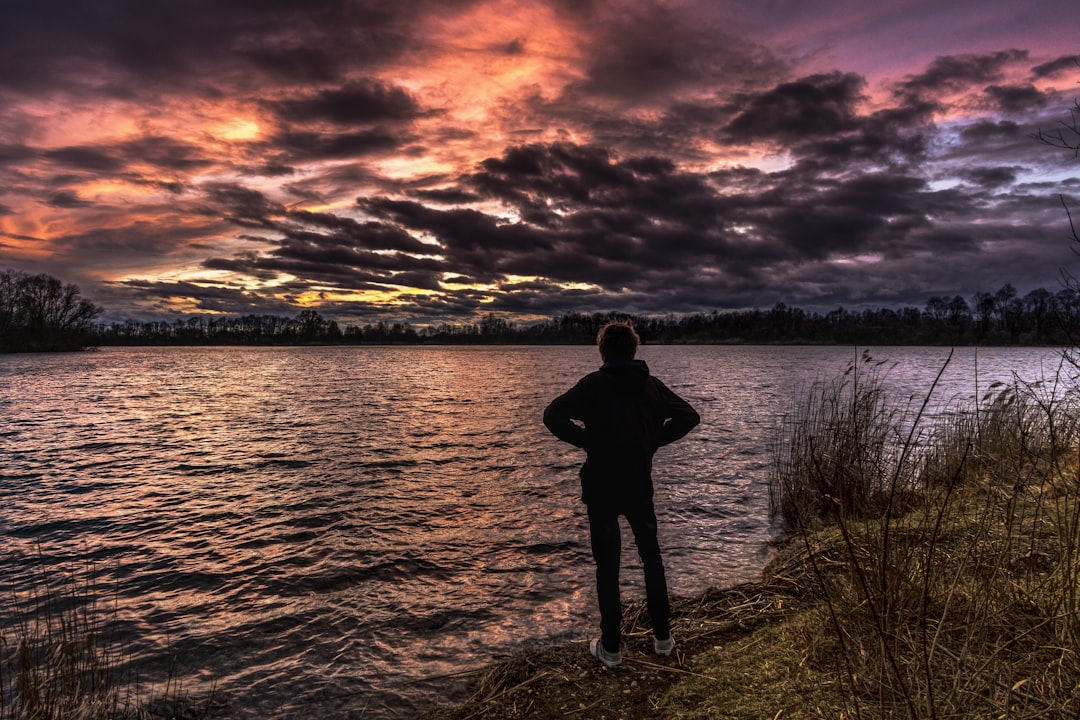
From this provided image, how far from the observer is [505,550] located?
10188mm

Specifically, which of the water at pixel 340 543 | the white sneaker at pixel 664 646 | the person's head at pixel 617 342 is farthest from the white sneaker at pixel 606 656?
the person's head at pixel 617 342

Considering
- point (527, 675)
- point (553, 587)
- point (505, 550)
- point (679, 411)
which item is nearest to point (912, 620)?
point (679, 411)

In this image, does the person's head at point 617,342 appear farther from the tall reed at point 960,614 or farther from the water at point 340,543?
the water at point 340,543

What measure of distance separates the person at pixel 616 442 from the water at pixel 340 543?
2.17m

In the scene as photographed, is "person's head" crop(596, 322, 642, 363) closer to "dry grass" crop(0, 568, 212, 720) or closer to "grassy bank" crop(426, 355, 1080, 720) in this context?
"grassy bank" crop(426, 355, 1080, 720)

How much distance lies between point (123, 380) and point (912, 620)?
72.1 m

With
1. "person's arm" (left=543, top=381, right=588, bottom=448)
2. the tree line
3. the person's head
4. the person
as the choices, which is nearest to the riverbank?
the person

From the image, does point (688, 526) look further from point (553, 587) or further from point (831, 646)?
point (831, 646)

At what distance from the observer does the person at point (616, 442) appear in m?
4.86

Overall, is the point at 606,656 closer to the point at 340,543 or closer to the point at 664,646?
the point at 664,646

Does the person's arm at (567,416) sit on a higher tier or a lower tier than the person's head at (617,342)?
lower

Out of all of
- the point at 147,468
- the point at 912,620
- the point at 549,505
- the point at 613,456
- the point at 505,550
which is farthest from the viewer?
the point at 147,468

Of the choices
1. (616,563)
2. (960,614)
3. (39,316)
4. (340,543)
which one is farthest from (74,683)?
(39,316)

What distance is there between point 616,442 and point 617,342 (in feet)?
3.14
